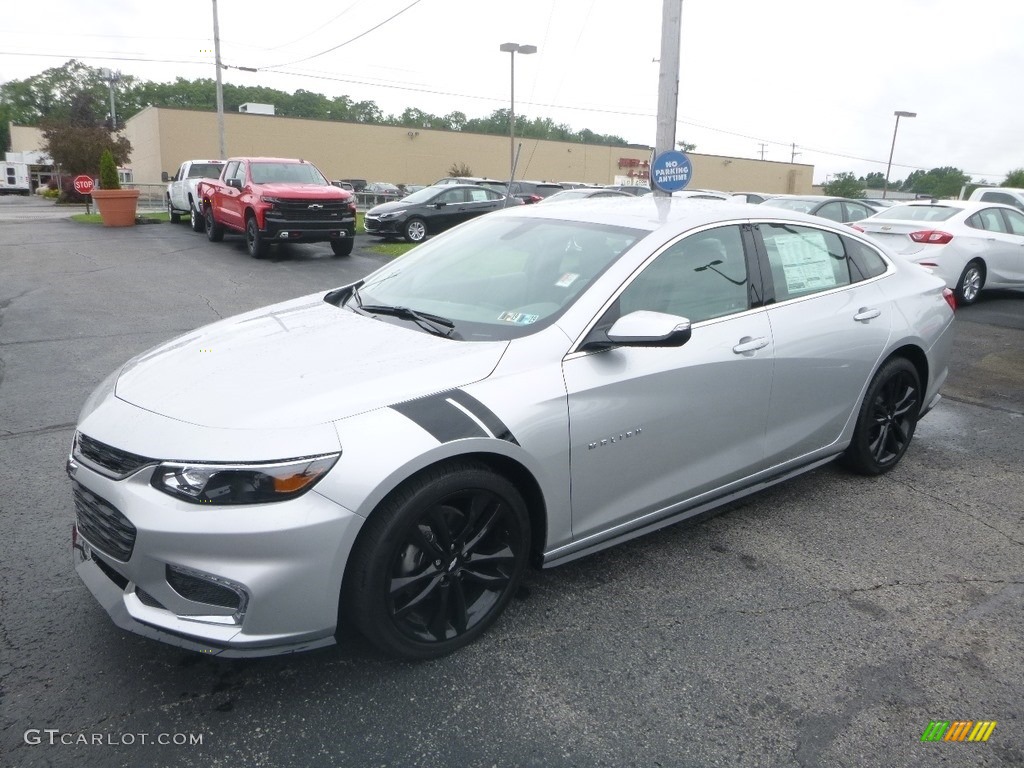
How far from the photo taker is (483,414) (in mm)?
2848

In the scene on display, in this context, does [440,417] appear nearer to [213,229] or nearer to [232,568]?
[232,568]

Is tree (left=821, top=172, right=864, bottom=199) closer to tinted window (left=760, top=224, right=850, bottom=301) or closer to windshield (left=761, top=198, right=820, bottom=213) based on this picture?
windshield (left=761, top=198, right=820, bottom=213)

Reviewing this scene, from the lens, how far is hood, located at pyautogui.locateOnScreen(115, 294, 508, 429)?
8.80ft

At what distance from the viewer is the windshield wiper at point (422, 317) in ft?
10.9

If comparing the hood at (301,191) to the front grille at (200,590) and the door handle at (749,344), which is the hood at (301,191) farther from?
the front grille at (200,590)

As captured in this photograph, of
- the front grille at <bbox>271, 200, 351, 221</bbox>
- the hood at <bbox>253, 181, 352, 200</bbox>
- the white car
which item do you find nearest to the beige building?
the hood at <bbox>253, 181, 352, 200</bbox>

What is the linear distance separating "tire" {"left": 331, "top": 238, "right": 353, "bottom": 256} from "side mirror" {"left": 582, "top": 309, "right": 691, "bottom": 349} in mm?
13591

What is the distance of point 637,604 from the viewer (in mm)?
3355

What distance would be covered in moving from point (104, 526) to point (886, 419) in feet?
13.4

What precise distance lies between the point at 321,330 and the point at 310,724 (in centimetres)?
158

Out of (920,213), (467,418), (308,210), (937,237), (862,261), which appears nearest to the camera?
(467,418)

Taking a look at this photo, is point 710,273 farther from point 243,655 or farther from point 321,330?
point 243,655

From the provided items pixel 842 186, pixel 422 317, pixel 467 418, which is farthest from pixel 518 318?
pixel 842 186

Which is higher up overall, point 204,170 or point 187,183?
point 204,170
